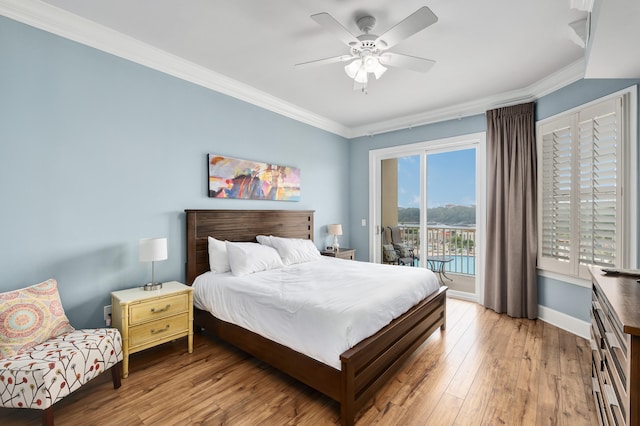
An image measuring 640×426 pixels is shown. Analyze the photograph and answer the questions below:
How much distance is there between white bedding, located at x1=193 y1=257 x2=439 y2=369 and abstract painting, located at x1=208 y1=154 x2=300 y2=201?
3.47ft

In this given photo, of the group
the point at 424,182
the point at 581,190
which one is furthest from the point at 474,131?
the point at 581,190

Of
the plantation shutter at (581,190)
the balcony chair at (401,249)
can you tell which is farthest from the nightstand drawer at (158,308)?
the plantation shutter at (581,190)

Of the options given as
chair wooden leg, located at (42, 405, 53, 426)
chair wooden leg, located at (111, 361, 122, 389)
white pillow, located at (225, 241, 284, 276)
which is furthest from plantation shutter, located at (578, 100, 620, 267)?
chair wooden leg, located at (42, 405, 53, 426)

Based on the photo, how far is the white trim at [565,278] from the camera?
305 cm

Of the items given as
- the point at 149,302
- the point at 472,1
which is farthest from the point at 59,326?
the point at 472,1

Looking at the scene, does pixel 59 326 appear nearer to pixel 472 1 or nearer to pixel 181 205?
pixel 181 205

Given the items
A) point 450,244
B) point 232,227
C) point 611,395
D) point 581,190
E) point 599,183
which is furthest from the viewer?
point 450,244

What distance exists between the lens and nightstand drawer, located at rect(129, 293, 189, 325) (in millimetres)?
2332

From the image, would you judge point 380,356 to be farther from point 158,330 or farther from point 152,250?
point 152,250

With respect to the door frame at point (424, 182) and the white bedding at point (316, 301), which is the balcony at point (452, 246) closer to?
the door frame at point (424, 182)

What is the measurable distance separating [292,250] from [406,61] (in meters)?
2.41

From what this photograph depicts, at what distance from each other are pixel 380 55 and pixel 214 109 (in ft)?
6.57

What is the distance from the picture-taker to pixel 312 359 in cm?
198

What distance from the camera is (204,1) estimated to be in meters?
2.12
